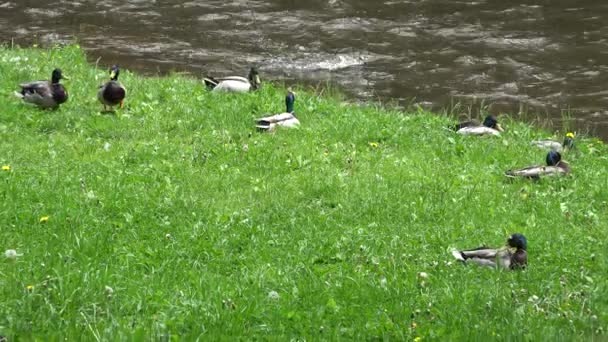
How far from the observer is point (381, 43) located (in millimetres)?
18469

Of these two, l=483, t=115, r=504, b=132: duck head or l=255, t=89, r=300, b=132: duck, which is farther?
l=483, t=115, r=504, b=132: duck head

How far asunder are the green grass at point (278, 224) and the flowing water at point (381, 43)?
10.2 feet

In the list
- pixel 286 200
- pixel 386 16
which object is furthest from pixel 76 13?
pixel 286 200

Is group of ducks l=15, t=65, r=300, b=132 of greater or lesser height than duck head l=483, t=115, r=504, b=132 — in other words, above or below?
above

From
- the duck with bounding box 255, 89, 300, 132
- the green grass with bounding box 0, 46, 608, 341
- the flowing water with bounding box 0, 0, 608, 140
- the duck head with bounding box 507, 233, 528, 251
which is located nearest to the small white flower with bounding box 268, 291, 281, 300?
the green grass with bounding box 0, 46, 608, 341

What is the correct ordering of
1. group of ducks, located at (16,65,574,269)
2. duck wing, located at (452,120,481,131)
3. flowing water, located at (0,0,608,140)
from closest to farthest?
group of ducks, located at (16,65,574,269) → duck wing, located at (452,120,481,131) → flowing water, located at (0,0,608,140)

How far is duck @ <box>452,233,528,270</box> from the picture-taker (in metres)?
7.08

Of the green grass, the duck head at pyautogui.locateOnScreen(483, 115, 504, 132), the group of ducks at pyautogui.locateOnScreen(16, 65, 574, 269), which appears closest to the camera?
the green grass

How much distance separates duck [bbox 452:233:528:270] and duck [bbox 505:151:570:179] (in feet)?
8.62

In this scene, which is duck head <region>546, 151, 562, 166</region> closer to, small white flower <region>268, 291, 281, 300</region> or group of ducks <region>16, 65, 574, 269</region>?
group of ducks <region>16, 65, 574, 269</region>

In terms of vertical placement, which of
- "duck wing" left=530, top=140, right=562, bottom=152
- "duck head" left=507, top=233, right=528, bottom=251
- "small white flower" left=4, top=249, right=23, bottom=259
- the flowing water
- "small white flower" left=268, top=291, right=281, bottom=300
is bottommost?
the flowing water

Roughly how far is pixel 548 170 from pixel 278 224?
133 inches

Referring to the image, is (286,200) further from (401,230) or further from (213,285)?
(213,285)

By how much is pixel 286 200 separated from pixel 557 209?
98.1 inches
